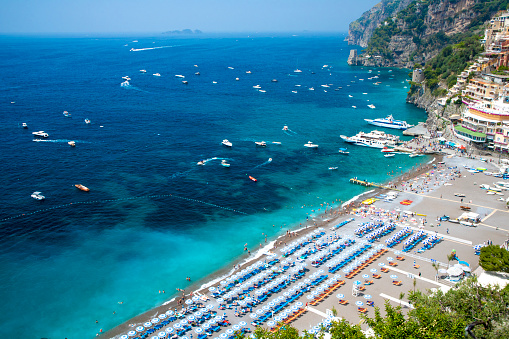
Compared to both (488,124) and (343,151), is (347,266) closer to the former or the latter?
(343,151)

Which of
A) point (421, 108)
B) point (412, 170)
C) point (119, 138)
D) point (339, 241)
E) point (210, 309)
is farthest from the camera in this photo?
point (421, 108)

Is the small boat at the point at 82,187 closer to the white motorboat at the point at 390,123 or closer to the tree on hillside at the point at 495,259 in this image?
the tree on hillside at the point at 495,259

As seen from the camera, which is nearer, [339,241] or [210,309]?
[210,309]

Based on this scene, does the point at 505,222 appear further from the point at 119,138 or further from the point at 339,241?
the point at 119,138

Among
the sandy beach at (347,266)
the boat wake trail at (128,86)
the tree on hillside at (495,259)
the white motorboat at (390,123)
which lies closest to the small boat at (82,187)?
the sandy beach at (347,266)

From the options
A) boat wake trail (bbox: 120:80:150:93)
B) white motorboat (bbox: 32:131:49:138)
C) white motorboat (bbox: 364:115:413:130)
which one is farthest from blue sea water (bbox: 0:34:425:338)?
boat wake trail (bbox: 120:80:150:93)

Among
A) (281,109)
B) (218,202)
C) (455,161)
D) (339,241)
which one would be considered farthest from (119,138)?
(455,161)

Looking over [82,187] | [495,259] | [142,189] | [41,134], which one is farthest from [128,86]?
[495,259]
